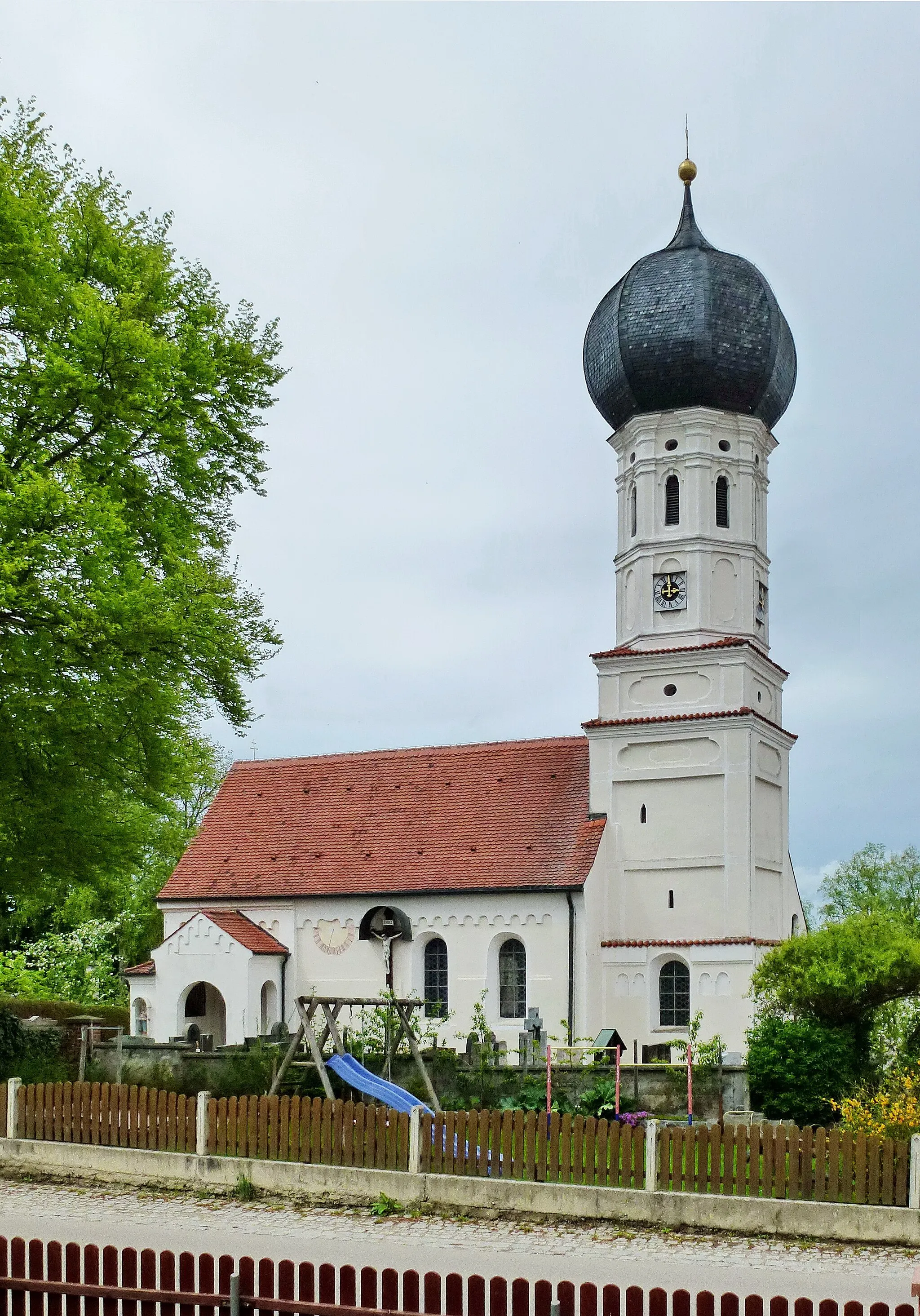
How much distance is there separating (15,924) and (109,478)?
111 ft

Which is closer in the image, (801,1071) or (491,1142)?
(491,1142)

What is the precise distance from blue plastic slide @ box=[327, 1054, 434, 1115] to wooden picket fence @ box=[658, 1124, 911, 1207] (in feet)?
21.1

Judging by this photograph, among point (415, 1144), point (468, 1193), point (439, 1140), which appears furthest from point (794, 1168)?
point (415, 1144)

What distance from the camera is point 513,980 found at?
31984 millimetres

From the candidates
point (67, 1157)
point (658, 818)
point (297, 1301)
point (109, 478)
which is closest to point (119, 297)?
point (109, 478)

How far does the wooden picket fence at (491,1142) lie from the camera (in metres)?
15.4

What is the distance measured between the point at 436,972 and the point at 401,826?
161 inches

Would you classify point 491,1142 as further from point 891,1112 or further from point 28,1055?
point 28,1055

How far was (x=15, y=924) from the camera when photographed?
51.0 metres

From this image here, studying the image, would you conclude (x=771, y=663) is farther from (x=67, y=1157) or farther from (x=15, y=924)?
(x=15, y=924)

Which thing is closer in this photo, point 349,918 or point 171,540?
point 171,540

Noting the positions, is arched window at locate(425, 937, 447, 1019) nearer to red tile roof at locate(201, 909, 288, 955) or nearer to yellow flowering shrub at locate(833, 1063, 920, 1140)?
red tile roof at locate(201, 909, 288, 955)

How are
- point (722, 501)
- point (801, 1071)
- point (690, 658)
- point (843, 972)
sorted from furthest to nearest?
point (722, 501), point (690, 658), point (843, 972), point (801, 1071)

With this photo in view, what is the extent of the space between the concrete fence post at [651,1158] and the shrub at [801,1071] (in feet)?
36.1
